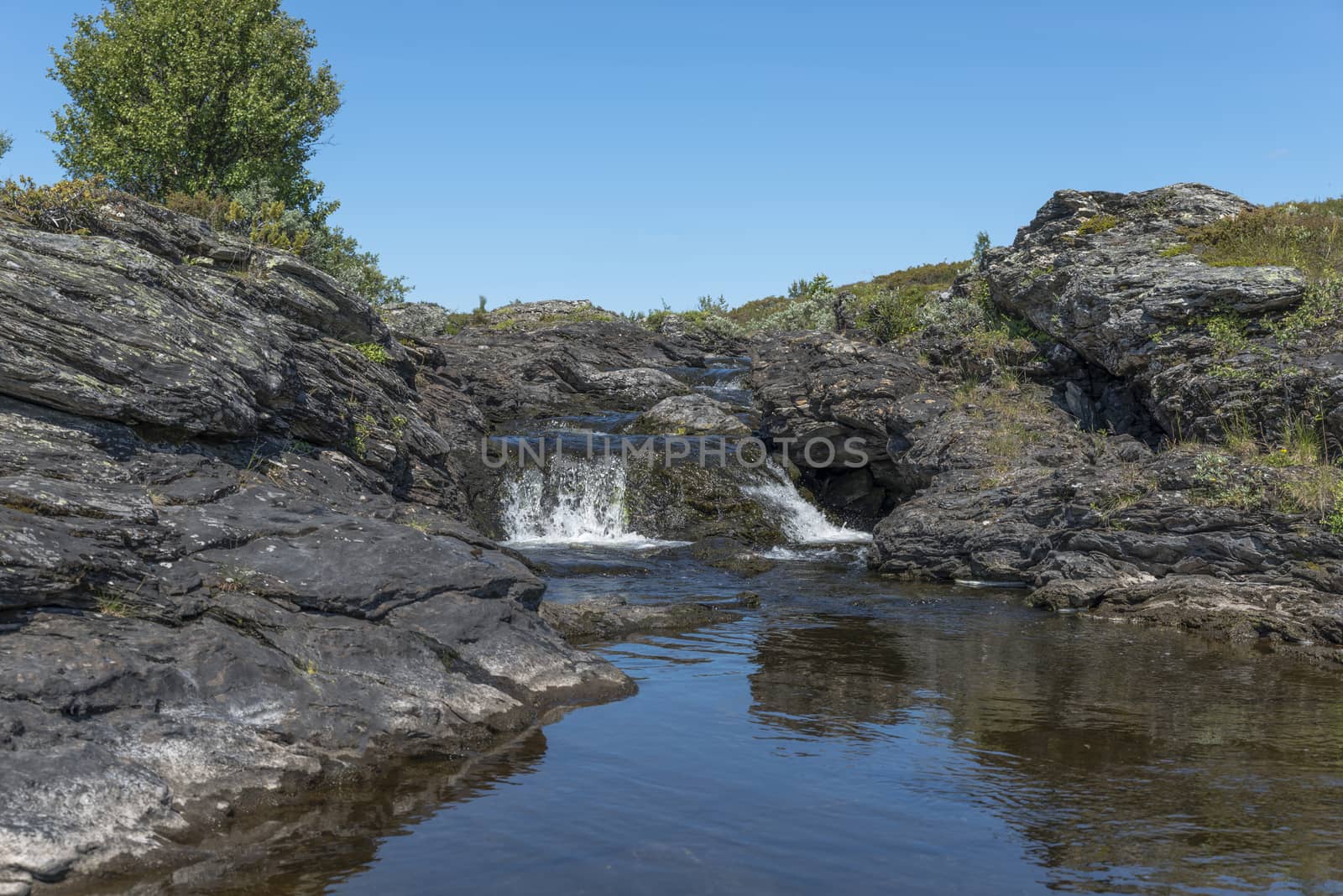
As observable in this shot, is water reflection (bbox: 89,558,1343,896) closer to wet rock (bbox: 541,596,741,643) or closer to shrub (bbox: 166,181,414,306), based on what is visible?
wet rock (bbox: 541,596,741,643)

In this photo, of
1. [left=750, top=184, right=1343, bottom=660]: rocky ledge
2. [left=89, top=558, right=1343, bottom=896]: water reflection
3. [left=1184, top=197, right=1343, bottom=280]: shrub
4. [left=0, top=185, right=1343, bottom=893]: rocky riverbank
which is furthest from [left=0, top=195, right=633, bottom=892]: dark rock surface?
[left=1184, top=197, right=1343, bottom=280]: shrub

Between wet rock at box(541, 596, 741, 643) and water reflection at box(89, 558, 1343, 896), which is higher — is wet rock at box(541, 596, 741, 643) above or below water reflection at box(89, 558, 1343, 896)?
above

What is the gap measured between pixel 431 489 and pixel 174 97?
2835 cm

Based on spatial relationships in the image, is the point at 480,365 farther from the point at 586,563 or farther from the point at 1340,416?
the point at 1340,416

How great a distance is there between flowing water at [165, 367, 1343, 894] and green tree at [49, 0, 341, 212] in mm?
35859

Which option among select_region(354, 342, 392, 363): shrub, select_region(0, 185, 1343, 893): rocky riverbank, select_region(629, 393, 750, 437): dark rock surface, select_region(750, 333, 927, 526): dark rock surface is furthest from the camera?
select_region(629, 393, 750, 437): dark rock surface

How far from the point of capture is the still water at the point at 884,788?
689cm

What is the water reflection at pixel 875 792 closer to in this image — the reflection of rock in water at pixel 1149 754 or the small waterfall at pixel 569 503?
the reflection of rock in water at pixel 1149 754

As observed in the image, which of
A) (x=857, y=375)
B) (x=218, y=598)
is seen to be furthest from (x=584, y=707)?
(x=857, y=375)

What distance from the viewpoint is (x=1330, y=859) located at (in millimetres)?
6918

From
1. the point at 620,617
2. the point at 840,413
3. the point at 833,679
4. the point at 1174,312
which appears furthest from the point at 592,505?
the point at 1174,312

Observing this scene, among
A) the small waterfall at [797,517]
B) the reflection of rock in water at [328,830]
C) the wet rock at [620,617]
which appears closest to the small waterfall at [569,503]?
the small waterfall at [797,517]

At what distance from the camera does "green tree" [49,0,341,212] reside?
4016 centimetres

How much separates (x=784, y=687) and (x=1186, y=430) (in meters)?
12.4
